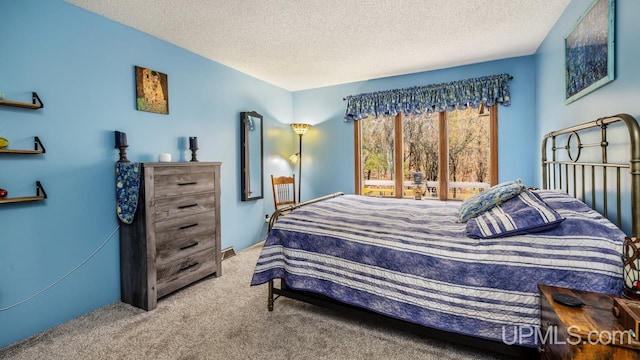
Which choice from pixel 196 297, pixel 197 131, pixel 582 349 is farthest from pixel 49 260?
pixel 582 349

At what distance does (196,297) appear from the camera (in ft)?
8.51

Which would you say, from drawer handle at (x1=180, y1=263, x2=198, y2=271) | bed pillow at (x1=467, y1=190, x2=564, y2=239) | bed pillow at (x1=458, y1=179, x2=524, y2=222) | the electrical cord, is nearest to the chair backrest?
drawer handle at (x1=180, y1=263, x2=198, y2=271)

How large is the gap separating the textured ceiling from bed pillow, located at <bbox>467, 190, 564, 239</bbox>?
65.1 inches

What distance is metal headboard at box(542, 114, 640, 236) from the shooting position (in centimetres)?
129

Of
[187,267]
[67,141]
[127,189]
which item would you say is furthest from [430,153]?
[67,141]

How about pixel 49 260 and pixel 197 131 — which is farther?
pixel 197 131

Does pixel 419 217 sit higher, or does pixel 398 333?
pixel 419 217

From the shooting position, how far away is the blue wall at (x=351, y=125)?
11.5 feet

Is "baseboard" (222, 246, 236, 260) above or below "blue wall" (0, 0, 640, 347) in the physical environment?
below

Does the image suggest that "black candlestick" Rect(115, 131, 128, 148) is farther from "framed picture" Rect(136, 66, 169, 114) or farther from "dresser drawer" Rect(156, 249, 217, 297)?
"dresser drawer" Rect(156, 249, 217, 297)

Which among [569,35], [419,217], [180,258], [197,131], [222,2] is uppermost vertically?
[222,2]

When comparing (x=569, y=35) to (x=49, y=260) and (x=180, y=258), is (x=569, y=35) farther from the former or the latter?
(x=49, y=260)

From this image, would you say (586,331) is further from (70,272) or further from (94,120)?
(94,120)

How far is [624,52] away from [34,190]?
378 centimetres
